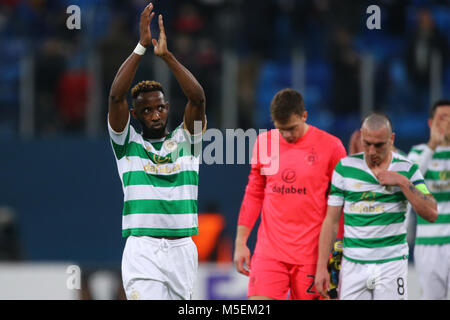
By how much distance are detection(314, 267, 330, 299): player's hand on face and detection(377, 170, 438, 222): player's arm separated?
753 mm

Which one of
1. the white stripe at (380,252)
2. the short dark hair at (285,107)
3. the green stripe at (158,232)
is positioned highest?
the short dark hair at (285,107)

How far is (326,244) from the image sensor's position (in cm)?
580

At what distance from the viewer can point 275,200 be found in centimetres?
612

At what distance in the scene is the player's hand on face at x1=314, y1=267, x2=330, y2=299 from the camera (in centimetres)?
579

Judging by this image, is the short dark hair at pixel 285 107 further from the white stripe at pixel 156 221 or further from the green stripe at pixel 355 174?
the white stripe at pixel 156 221

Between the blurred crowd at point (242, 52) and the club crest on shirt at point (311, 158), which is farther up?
the blurred crowd at point (242, 52)

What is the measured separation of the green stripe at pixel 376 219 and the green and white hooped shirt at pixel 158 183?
116 centimetres

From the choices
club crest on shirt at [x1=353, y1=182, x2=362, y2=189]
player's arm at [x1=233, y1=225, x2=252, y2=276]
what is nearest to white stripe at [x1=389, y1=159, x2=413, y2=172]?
club crest on shirt at [x1=353, y1=182, x2=362, y2=189]

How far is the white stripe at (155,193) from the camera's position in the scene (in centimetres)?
521

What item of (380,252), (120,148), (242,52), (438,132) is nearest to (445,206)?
(438,132)

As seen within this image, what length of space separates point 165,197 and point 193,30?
6473mm

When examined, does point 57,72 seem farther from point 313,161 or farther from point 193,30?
point 313,161

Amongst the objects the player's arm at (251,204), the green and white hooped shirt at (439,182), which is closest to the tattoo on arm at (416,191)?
the player's arm at (251,204)

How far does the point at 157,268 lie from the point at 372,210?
1536mm
